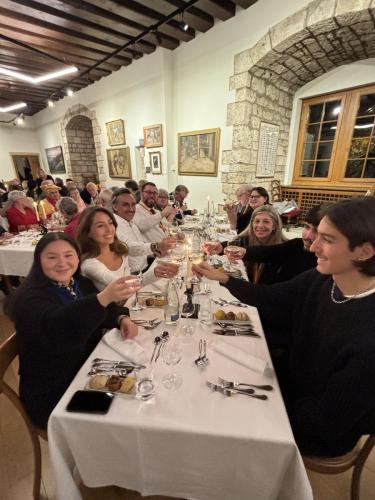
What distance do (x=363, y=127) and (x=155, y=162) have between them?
15.6ft

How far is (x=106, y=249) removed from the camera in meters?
1.97

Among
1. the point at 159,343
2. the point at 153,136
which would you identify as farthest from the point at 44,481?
the point at 153,136

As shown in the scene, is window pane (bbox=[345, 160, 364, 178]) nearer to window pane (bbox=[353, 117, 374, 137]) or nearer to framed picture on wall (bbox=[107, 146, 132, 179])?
window pane (bbox=[353, 117, 374, 137])

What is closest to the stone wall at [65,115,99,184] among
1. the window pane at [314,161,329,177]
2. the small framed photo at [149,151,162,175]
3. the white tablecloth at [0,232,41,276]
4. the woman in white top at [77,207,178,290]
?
the small framed photo at [149,151,162,175]

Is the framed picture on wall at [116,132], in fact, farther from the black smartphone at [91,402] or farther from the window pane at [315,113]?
the black smartphone at [91,402]

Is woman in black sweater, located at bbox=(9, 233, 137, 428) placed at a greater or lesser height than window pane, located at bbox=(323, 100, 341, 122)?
lesser

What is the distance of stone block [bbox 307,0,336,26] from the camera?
3.29 meters

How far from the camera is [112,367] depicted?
1.05 metres

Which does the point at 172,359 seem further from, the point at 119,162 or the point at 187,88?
the point at 119,162

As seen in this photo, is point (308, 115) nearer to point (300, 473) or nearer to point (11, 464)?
point (300, 473)

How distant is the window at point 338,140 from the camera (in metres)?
4.95

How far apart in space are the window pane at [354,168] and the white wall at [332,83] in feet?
4.11

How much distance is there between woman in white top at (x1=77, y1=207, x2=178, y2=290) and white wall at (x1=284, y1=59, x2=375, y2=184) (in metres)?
5.69

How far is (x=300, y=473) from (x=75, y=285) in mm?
1317
